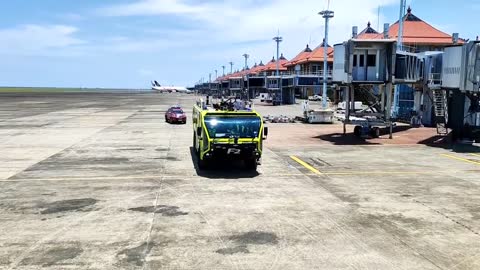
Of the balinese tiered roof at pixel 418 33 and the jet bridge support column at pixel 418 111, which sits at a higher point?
the balinese tiered roof at pixel 418 33

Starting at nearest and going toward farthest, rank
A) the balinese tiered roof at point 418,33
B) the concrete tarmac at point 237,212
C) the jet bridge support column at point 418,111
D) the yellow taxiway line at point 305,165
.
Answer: the concrete tarmac at point 237,212, the yellow taxiway line at point 305,165, the jet bridge support column at point 418,111, the balinese tiered roof at point 418,33

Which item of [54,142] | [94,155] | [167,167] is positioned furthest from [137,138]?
[167,167]

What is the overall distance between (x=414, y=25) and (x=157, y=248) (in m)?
116

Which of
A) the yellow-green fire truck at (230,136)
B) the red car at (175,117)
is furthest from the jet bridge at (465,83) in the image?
the red car at (175,117)

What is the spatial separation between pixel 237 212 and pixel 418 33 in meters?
108

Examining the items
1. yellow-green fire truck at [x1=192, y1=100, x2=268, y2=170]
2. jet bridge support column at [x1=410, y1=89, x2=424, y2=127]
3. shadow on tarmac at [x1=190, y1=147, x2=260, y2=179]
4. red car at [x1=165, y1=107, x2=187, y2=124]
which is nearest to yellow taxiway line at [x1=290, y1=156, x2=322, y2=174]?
shadow on tarmac at [x1=190, y1=147, x2=260, y2=179]

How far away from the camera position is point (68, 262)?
1050cm

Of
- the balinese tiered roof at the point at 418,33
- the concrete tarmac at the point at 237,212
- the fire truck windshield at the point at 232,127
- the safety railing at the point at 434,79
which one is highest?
the balinese tiered roof at the point at 418,33

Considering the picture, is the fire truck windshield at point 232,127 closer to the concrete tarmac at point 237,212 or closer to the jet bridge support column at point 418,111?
the concrete tarmac at point 237,212

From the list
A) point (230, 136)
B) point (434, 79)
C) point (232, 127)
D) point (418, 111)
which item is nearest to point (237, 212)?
point (230, 136)

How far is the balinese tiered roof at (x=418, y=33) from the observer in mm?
105750

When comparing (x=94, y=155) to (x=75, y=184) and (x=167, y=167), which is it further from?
(x=75, y=184)

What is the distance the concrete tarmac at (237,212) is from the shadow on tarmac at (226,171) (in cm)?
14

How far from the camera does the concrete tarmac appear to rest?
10938mm
